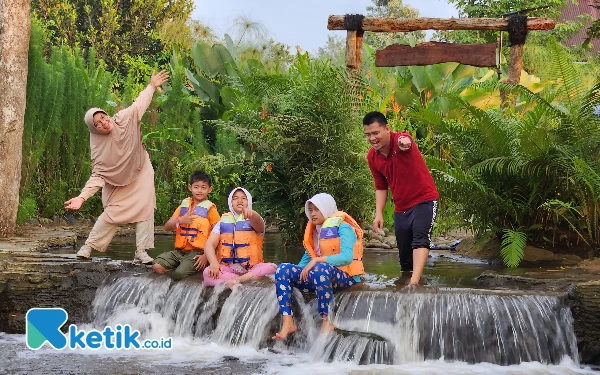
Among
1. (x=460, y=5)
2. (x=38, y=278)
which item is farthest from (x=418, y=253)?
(x=460, y=5)

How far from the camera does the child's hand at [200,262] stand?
7.02 meters

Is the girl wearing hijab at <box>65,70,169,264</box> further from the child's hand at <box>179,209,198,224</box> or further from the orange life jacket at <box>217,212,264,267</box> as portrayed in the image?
the orange life jacket at <box>217,212,264,267</box>

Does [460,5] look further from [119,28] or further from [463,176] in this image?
[463,176]

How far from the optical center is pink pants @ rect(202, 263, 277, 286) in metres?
6.65

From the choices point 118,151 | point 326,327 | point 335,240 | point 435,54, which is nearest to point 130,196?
point 118,151

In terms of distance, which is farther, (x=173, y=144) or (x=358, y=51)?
(x=173, y=144)

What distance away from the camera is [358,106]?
9.94 metres

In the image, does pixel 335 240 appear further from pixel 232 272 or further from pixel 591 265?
pixel 591 265

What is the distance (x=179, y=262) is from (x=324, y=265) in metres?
1.76

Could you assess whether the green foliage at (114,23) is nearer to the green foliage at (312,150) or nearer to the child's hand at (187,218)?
the green foliage at (312,150)

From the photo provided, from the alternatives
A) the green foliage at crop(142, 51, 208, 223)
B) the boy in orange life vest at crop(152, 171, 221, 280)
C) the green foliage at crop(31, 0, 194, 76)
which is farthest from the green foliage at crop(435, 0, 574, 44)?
the boy in orange life vest at crop(152, 171, 221, 280)

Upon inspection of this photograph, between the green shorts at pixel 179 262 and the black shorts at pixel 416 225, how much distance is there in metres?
1.80

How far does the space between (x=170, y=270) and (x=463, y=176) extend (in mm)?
3013

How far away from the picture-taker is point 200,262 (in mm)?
7023
